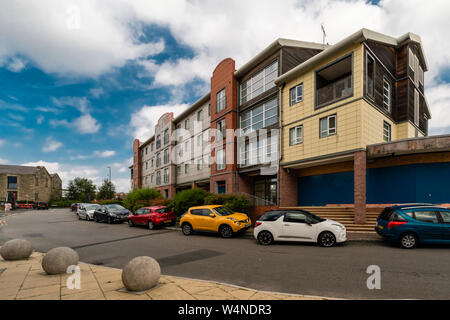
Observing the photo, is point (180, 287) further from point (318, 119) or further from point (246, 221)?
point (318, 119)

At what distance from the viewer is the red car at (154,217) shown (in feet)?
54.7

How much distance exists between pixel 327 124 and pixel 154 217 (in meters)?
12.6

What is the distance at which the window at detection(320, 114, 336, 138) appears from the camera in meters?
15.5

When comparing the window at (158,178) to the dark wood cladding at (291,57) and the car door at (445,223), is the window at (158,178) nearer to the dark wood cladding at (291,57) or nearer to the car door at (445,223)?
the dark wood cladding at (291,57)

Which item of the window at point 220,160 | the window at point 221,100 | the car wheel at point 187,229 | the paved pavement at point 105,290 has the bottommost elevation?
the car wheel at point 187,229

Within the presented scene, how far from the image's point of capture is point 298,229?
32.4 feet

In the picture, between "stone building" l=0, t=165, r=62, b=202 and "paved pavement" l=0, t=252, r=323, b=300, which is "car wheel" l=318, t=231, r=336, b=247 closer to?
"paved pavement" l=0, t=252, r=323, b=300

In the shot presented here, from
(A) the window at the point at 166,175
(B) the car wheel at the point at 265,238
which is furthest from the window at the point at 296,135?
(A) the window at the point at 166,175

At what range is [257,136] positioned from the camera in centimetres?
2078

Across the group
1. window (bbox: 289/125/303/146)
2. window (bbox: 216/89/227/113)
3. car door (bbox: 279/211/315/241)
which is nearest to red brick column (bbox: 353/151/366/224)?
window (bbox: 289/125/303/146)

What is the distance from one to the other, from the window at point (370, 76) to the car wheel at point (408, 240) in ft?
28.7

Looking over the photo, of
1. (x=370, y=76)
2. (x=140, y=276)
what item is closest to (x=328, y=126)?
(x=370, y=76)

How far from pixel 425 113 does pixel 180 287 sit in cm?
2515
